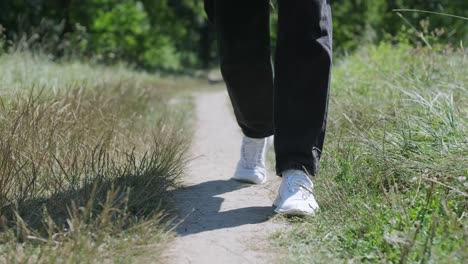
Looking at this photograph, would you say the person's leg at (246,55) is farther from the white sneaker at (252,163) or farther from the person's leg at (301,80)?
the person's leg at (301,80)

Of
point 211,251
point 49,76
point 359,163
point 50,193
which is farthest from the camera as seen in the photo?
point 49,76

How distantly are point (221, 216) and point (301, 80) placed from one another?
0.66 metres

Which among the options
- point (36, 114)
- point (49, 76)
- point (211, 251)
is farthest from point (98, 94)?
point (211, 251)

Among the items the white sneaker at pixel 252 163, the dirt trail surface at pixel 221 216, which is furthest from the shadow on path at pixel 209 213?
the white sneaker at pixel 252 163

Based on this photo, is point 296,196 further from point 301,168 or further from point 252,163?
point 252,163

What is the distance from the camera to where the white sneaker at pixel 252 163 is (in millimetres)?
3562

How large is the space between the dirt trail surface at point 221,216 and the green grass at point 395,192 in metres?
0.13

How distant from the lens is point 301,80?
286 centimetres

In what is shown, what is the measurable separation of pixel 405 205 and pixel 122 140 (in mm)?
1920

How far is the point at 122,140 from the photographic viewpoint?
3.96 m

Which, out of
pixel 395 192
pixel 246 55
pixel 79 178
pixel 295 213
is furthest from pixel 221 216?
pixel 246 55

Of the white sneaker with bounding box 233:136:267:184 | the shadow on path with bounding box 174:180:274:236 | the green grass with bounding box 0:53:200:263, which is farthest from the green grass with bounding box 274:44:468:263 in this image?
the green grass with bounding box 0:53:200:263

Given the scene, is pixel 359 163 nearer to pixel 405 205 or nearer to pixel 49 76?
pixel 405 205

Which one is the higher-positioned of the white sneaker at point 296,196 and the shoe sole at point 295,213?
the white sneaker at point 296,196
